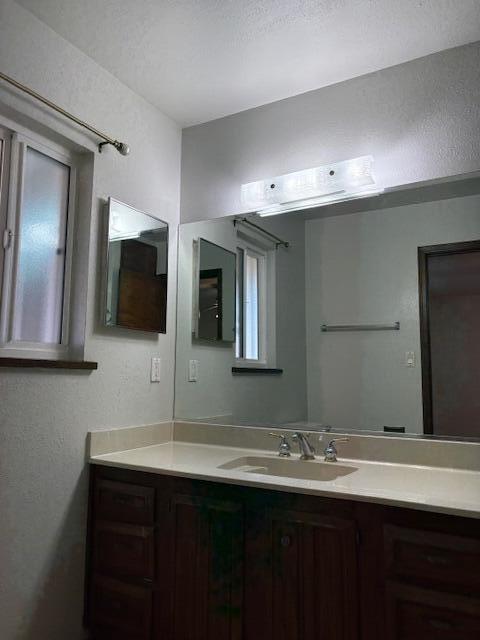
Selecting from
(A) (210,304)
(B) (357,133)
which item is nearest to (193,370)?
(A) (210,304)

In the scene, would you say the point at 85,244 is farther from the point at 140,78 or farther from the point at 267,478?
the point at 267,478

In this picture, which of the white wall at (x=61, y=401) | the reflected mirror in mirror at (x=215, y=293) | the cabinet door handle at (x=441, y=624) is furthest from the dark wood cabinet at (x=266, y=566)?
the reflected mirror in mirror at (x=215, y=293)

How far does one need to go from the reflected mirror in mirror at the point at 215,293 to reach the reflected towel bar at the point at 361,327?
0.49 meters

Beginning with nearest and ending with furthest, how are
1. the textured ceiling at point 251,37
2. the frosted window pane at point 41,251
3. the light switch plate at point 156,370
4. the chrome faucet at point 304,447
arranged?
the textured ceiling at point 251,37
the frosted window pane at point 41,251
the chrome faucet at point 304,447
the light switch plate at point 156,370

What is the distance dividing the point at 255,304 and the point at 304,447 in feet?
2.33

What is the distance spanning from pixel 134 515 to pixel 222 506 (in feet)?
1.32

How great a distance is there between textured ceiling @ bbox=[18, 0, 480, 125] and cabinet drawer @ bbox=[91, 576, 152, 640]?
2100 millimetres

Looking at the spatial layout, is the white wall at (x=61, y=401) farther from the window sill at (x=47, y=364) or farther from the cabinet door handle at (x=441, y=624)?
the cabinet door handle at (x=441, y=624)

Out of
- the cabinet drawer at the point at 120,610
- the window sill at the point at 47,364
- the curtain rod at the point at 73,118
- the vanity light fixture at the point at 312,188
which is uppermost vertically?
the curtain rod at the point at 73,118

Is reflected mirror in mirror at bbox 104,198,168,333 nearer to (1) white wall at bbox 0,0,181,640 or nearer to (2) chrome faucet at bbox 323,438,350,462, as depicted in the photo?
(1) white wall at bbox 0,0,181,640

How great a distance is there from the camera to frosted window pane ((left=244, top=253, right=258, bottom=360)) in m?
2.25

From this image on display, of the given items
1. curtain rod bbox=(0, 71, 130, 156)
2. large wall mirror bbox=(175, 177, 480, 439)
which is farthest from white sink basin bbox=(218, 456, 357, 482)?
curtain rod bbox=(0, 71, 130, 156)

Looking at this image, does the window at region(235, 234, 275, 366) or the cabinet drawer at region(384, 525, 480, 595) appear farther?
the window at region(235, 234, 275, 366)

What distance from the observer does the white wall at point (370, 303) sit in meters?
1.87
